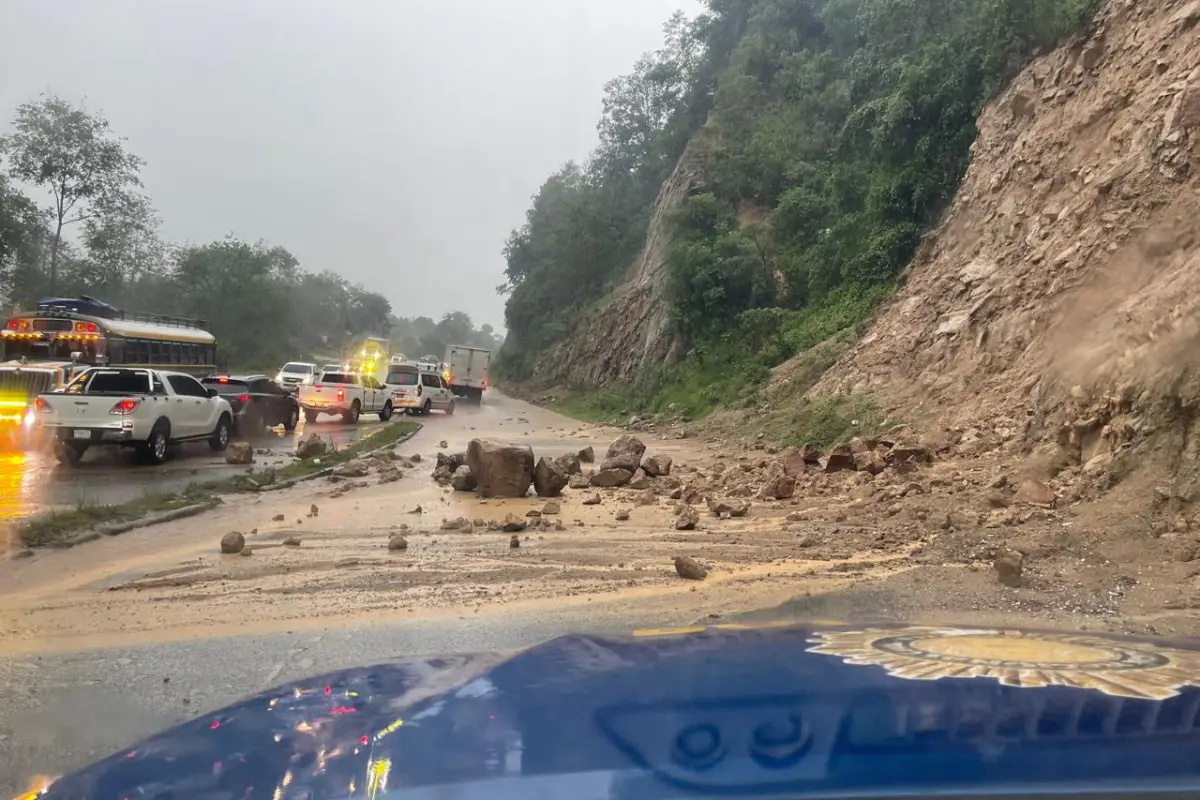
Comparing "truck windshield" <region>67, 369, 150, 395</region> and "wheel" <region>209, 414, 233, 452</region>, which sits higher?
"truck windshield" <region>67, 369, 150, 395</region>

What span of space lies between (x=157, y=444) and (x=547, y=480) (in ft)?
27.3

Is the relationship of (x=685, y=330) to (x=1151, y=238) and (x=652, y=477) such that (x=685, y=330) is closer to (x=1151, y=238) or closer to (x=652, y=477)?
(x=652, y=477)

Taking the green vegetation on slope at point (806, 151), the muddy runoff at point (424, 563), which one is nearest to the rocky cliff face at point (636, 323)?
the green vegetation on slope at point (806, 151)

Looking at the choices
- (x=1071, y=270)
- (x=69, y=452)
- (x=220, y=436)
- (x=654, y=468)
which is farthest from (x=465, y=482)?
(x=1071, y=270)

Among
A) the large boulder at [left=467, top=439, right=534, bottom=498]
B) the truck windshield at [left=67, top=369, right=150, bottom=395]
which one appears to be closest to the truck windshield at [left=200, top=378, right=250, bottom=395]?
the truck windshield at [left=67, top=369, right=150, bottom=395]

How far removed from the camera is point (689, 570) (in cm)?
781

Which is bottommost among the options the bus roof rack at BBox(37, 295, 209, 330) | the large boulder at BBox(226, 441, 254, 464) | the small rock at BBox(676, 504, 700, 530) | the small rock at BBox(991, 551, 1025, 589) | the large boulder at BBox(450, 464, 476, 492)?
the large boulder at BBox(226, 441, 254, 464)

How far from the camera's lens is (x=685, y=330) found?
3544cm

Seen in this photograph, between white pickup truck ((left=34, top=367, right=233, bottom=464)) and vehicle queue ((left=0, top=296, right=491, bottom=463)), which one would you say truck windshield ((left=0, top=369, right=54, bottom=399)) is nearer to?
vehicle queue ((left=0, top=296, right=491, bottom=463))

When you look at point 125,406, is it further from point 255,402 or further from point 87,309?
point 87,309

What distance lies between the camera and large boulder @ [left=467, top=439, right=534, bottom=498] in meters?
13.1

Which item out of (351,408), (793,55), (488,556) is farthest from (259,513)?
(793,55)

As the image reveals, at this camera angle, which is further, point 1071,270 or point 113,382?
point 113,382

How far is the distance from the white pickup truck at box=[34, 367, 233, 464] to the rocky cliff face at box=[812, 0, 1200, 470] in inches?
540
